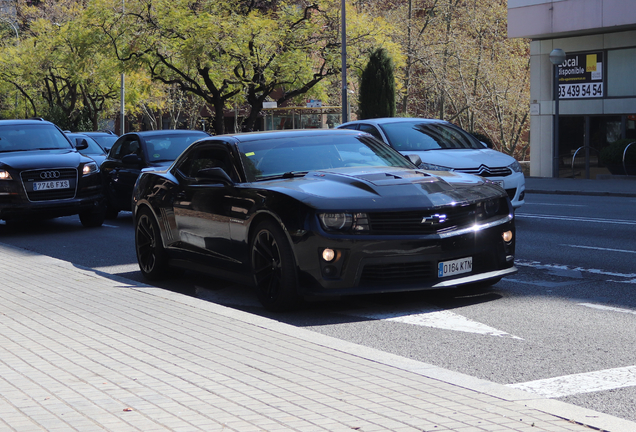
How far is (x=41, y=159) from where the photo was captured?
1534 centimetres

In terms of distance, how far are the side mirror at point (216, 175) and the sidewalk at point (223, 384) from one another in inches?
59.0

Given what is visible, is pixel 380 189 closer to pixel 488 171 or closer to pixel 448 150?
pixel 488 171

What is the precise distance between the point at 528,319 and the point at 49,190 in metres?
10.3

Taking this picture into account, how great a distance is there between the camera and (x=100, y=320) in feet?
23.0

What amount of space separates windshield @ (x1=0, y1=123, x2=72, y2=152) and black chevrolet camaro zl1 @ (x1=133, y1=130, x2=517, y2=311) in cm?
798

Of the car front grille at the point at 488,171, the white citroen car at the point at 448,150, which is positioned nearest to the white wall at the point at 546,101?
the white citroen car at the point at 448,150

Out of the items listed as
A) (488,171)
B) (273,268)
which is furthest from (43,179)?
(273,268)

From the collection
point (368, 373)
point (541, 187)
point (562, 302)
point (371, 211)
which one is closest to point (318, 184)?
point (371, 211)

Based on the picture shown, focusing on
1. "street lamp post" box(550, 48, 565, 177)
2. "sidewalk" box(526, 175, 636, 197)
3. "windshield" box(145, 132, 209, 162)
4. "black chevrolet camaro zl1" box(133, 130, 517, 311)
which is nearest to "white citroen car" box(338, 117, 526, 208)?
"windshield" box(145, 132, 209, 162)

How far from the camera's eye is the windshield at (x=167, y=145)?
15883 millimetres

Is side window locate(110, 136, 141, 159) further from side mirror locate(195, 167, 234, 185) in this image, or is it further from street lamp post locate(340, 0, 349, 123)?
street lamp post locate(340, 0, 349, 123)

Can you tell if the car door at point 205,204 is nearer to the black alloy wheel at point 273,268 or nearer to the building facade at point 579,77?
the black alloy wheel at point 273,268

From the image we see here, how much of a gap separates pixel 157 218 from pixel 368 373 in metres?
5.07

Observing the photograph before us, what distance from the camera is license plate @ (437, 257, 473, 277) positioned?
741cm
